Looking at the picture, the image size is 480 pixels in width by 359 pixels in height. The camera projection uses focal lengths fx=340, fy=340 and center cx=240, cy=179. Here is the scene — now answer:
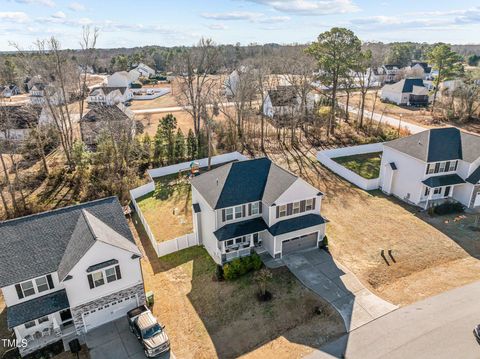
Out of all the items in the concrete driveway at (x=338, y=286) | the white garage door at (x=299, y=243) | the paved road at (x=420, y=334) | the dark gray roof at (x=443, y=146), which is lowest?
the paved road at (x=420, y=334)

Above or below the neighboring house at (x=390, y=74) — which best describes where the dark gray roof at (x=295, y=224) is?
below

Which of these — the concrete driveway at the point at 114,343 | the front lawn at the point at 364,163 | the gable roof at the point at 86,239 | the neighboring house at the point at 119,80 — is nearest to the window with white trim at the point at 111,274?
the gable roof at the point at 86,239

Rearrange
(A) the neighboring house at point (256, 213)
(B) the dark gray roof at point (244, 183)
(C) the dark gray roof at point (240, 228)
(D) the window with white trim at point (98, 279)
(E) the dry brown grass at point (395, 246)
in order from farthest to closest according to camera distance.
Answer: (B) the dark gray roof at point (244, 183)
(A) the neighboring house at point (256, 213)
(C) the dark gray roof at point (240, 228)
(E) the dry brown grass at point (395, 246)
(D) the window with white trim at point (98, 279)

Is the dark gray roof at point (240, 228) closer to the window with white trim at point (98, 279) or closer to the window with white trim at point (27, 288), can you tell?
the window with white trim at point (98, 279)

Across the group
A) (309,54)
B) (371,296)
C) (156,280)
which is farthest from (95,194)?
(309,54)

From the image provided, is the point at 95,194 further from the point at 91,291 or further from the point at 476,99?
the point at 476,99

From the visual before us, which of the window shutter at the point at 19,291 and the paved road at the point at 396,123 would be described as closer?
the window shutter at the point at 19,291

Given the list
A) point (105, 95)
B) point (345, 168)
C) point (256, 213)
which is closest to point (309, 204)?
point (256, 213)

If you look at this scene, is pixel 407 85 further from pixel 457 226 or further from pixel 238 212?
pixel 238 212
